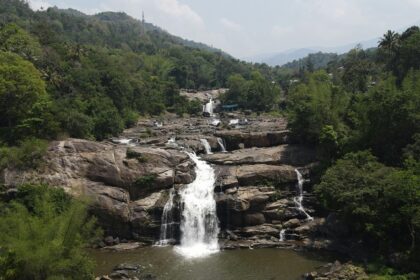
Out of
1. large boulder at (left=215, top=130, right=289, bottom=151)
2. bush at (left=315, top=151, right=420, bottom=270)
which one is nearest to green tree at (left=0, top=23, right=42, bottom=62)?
large boulder at (left=215, top=130, right=289, bottom=151)

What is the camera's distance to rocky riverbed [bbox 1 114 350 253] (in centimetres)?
3241

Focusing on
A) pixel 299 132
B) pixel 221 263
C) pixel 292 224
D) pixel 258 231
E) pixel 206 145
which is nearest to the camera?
pixel 221 263

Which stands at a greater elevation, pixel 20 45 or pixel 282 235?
pixel 20 45

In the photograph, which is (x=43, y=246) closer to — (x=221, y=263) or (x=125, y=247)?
(x=125, y=247)

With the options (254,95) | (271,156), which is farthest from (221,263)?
(254,95)

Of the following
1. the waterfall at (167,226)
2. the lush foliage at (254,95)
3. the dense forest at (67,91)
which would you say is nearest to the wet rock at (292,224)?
the waterfall at (167,226)

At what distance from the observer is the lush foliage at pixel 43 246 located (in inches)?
780

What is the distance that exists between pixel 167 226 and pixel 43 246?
45.5ft

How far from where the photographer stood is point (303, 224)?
33.0m

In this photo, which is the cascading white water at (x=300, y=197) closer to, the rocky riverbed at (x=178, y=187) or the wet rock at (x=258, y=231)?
the rocky riverbed at (x=178, y=187)

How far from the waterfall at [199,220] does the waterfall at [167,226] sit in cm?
83

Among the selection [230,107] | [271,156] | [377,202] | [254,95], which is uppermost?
[254,95]

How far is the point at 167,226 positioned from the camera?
109ft

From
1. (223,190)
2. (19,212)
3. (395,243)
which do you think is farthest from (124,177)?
(395,243)
